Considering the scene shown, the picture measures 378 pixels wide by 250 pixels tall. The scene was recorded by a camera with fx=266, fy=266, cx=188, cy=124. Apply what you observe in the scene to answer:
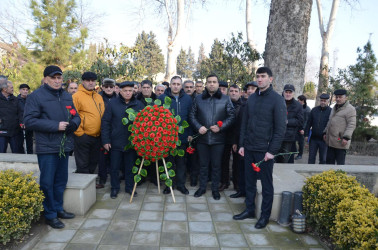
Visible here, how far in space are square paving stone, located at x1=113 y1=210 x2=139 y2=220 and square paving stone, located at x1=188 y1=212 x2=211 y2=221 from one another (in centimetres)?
86

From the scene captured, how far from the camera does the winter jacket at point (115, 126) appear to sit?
4785mm

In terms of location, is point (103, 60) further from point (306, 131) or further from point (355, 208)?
point (355, 208)

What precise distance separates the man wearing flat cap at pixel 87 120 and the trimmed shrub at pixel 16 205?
49.9 inches

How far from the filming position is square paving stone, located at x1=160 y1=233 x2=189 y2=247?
3419mm

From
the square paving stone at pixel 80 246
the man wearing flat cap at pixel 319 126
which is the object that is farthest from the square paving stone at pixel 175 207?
the man wearing flat cap at pixel 319 126

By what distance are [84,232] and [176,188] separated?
210 cm

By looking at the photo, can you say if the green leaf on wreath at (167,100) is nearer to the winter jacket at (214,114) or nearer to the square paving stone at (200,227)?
the winter jacket at (214,114)

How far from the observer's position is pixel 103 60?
9.20 metres

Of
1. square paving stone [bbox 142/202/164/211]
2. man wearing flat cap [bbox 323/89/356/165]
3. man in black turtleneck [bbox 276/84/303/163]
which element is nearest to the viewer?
square paving stone [bbox 142/202/164/211]

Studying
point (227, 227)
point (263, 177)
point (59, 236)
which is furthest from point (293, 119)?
point (59, 236)

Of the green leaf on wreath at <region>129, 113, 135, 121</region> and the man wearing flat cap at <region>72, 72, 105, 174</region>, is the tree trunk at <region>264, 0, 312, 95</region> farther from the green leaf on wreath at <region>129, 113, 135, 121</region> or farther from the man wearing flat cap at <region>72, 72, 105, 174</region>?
the man wearing flat cap at <region>72, 72, 105, 174</region>

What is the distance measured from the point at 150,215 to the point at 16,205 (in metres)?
1.84

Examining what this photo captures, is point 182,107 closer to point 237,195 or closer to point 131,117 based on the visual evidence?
point 131,117

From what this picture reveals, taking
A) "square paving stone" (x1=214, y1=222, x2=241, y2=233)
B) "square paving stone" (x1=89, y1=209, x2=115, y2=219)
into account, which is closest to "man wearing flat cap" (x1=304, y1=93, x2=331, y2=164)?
"square paving stone" (x1=214, y1=222, x2=241, y2=233)
